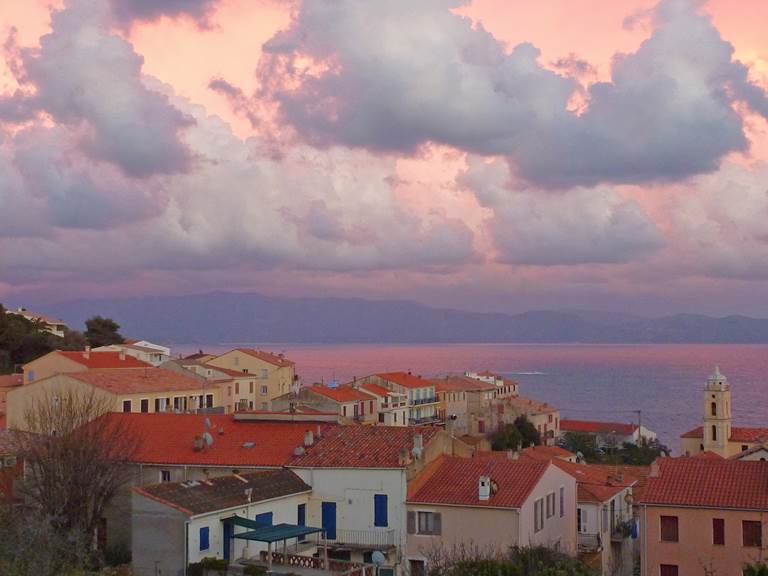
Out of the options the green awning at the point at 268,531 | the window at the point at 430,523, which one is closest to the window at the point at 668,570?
the window at the point at 430,523

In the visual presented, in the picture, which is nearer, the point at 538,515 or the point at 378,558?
the point at 378,558

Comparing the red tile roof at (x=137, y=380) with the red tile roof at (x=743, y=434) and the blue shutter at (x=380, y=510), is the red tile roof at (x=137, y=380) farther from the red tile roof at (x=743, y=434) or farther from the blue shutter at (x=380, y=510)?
the red tile roof at (x=743, y=434)

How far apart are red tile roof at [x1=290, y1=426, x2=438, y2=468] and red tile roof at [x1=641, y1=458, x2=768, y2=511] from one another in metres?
8.64

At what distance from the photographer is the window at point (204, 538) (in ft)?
99.6

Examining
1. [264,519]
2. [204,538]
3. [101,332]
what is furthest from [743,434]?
[101,332]

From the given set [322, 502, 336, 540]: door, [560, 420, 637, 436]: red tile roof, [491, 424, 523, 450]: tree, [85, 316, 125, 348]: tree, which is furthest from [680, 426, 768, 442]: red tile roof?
[85, 316, 125, 348]: tree

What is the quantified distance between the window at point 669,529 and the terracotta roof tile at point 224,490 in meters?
12.4

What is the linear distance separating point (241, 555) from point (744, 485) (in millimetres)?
16099

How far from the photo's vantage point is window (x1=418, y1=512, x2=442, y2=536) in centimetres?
3334

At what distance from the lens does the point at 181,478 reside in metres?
37.2

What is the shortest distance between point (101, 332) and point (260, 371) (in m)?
27.9

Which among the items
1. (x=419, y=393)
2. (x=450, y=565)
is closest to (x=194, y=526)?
(x=450, y=565)

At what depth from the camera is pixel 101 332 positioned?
111 metres

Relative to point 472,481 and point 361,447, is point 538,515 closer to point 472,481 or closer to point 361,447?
point 472,481
